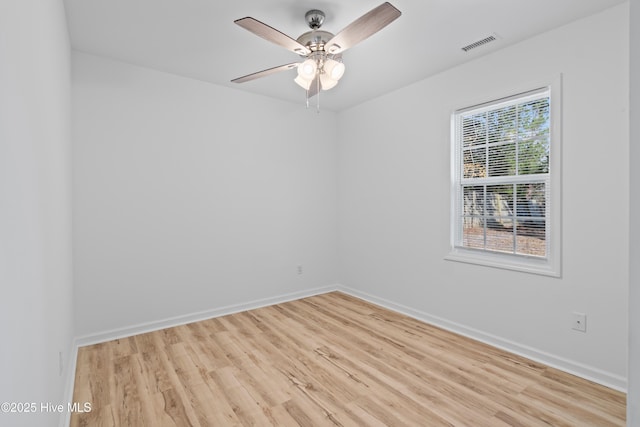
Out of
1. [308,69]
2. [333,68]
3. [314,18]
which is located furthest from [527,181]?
[314,18]

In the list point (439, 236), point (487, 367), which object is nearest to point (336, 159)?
point (439, 236)

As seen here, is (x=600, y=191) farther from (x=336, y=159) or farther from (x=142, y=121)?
(x=142, y=121)

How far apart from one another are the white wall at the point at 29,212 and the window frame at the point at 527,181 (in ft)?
10.3

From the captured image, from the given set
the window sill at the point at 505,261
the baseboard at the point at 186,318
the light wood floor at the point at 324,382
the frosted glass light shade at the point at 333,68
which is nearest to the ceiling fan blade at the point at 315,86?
the frosted glass light shade at the point at 333,68

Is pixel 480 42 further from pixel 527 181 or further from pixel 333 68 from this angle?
pixel 333 68

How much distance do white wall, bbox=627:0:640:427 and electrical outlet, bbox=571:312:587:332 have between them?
2632mm

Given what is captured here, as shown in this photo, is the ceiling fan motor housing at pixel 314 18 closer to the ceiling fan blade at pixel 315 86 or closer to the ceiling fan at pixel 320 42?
the ceiling fan at pixel 320 42

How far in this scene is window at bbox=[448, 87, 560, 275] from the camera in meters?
2.70

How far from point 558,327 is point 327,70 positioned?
2626 millimetres

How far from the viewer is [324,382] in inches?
94.1

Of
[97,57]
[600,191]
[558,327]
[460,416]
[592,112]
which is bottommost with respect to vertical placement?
[460,416]

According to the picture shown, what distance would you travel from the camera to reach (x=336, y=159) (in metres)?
4.83

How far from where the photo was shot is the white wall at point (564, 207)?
91.2 inches

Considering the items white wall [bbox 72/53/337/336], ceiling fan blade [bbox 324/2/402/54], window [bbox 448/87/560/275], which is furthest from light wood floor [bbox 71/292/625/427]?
ceiling fan blade [bbox 324/2/402/54]
